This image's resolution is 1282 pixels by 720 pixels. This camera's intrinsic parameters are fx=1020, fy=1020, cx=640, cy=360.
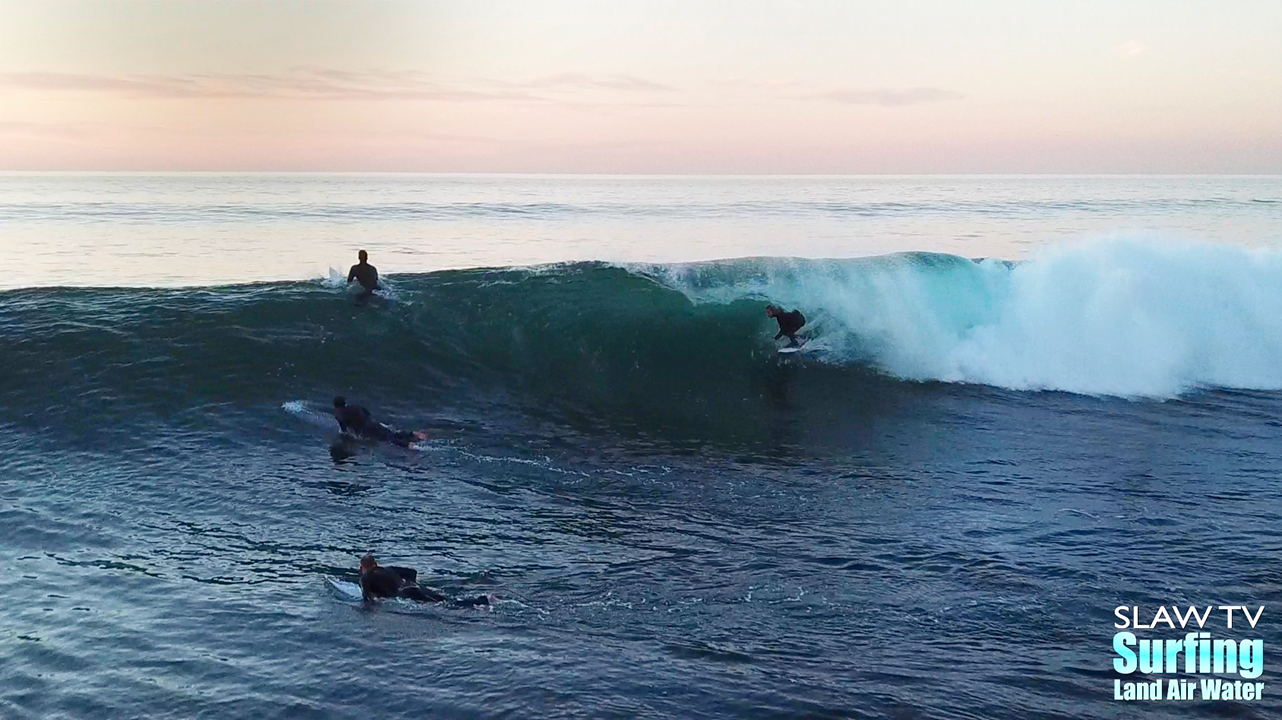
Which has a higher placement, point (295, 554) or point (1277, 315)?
point (1277, 315)

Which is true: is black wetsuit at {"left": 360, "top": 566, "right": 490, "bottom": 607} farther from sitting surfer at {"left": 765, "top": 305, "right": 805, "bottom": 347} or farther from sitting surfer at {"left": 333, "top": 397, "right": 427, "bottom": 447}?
sitting surfer at {"left": 765, "top": 305, "right": 805, "bottom": 347}

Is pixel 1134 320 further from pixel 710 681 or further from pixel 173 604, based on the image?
pixel 173 604

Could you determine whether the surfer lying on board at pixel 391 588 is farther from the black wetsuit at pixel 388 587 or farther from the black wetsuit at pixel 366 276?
the black wetsuit at pixel 366 276

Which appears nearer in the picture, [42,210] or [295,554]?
[295,554]

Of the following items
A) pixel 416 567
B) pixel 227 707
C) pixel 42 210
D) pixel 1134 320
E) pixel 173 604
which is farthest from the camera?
pixel 42 210

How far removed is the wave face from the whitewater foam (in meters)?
0.05

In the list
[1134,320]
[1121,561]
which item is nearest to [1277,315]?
[1134,320]

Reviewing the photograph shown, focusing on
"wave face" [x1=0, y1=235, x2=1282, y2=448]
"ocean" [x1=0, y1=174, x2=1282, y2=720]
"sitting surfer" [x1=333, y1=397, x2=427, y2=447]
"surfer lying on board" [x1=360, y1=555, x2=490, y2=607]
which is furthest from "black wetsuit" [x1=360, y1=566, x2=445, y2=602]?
"wave face" [x1=0, y1=235, x2=1282, y2=448]

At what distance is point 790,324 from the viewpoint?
18.6 meters

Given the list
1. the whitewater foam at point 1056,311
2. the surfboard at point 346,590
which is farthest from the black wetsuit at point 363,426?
the whitewater foam at point 1056,311

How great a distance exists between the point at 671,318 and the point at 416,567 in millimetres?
10737

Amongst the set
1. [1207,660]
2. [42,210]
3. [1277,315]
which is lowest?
[1207,660]

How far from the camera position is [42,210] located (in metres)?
41.8

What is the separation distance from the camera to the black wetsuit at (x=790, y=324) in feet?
60.9
